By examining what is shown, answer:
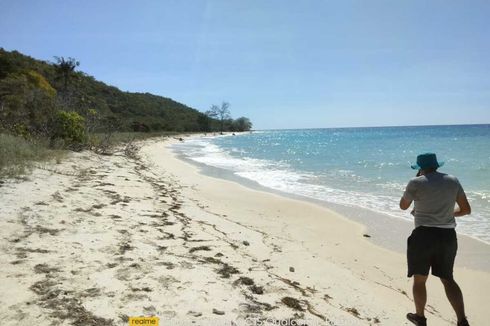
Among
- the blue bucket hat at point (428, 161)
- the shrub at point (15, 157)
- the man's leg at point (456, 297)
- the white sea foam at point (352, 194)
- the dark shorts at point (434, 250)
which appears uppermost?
the blue bucket hat at point (428, 161)

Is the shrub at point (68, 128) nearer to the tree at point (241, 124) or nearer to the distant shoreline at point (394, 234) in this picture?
the distant shoreline at point (394, 234)

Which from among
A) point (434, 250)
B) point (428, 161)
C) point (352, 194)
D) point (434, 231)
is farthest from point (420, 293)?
point (352, 194)

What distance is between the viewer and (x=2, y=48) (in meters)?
50.6

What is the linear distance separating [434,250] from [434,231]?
0.18 meters

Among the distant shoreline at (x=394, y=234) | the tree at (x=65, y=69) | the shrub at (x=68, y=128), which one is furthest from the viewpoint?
the tree at (x=65, y=69)

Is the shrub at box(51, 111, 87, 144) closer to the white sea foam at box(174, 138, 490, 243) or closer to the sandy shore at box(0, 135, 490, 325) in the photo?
the white sea foam at box(174, 138, 490, 243)

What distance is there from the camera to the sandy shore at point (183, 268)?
3.24m

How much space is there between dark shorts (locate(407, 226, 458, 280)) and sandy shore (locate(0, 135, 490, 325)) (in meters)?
0.58

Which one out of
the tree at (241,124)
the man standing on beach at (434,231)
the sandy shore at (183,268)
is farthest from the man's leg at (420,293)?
the tree at (241,124)

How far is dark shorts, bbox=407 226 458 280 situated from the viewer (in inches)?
137

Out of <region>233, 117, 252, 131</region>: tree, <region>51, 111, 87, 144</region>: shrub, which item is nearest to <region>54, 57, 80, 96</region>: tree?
<region>51, 111, 87, 144</region>: shrub

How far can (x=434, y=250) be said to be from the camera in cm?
351

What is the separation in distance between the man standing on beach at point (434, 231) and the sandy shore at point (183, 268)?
0.37 m

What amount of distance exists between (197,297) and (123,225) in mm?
2519
